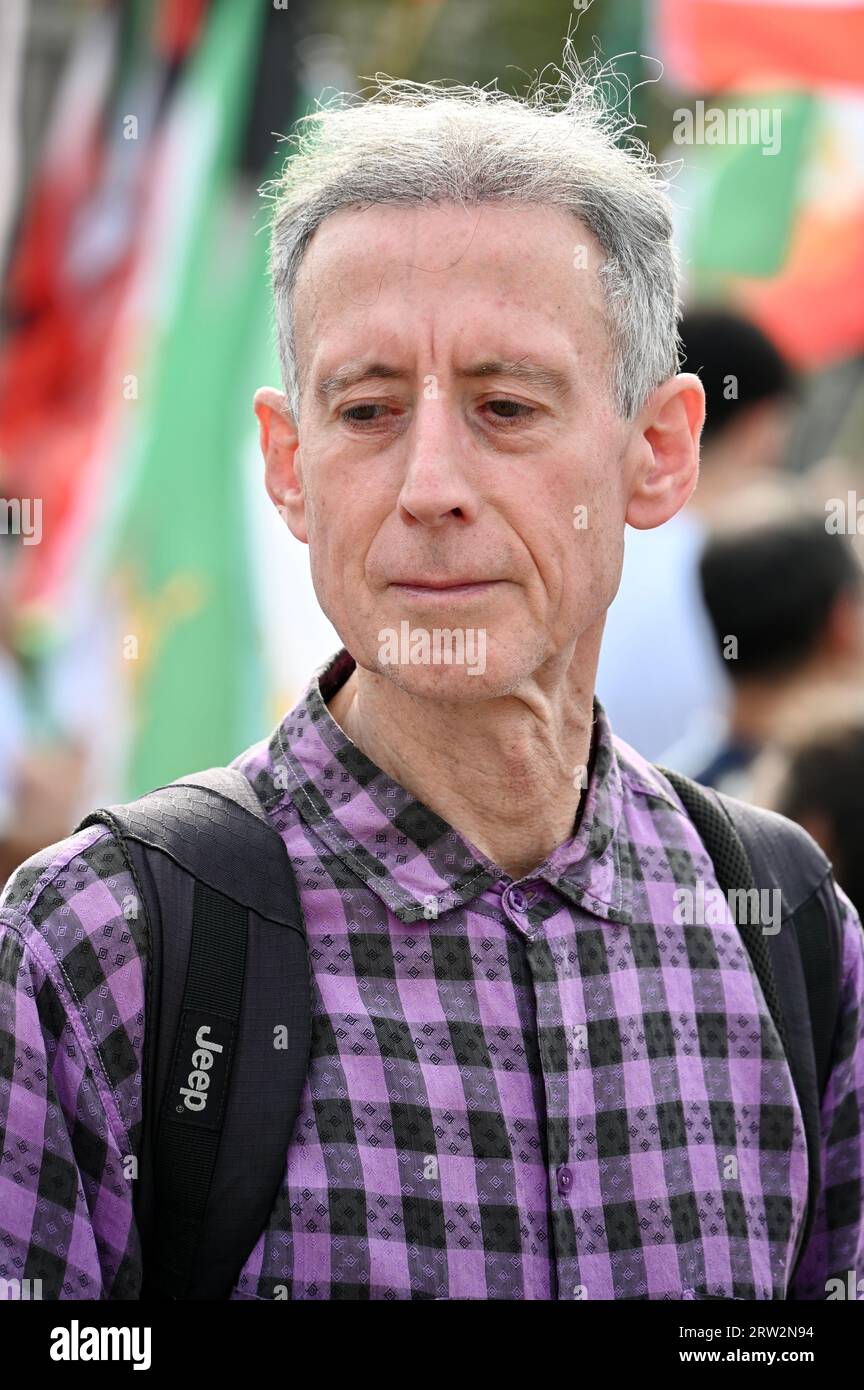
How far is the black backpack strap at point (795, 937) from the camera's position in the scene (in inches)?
79.7

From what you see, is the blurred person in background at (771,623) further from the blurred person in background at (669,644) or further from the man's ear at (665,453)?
the man's ear at (665,453)

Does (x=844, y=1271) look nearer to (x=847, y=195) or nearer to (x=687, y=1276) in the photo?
(x=687, y=1276)

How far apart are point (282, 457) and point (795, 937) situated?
822 millimetres

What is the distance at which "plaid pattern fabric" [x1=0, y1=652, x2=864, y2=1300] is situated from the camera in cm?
166

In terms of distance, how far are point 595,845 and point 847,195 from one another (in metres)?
5.36

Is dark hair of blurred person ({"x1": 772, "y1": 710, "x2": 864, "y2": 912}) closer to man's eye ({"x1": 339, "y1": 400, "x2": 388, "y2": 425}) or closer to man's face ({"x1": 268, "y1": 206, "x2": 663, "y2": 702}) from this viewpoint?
man's face ({"x1": 268, "y1": 206, "x2": 663, "y2": 702})

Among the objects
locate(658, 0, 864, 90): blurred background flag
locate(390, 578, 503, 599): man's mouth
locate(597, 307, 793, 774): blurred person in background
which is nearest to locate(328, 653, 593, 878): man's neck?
locate(390, 578, 503, 599): man's mouth

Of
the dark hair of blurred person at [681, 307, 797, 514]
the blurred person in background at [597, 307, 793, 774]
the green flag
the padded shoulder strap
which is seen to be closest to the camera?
the padded shoulder strap

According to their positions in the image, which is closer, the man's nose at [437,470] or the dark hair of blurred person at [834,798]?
the man's nose at [437,470]

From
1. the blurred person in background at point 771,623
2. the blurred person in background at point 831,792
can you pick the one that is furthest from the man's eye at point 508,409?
the blurred person in background at point 771,623

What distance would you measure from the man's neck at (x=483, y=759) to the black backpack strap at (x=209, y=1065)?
0.30 metres

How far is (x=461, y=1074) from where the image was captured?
71.1 inches

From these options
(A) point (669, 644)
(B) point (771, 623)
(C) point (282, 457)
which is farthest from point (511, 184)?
(A) point (669, 644)

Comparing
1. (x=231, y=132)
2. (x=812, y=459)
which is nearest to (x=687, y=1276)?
(x=231, y=132)
